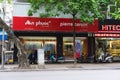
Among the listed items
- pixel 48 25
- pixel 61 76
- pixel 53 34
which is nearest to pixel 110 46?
pixel 53 34

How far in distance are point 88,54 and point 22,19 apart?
7.36m

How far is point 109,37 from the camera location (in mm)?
35094

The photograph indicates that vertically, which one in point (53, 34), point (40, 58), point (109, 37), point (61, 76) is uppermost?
point (53, 34)

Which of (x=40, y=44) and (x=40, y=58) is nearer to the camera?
(x=40, y=58)

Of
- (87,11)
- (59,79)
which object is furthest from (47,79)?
(87,11)

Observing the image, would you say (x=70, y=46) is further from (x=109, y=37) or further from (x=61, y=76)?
(x=61, y=76)

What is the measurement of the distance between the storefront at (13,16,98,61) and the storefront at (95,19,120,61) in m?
0.67

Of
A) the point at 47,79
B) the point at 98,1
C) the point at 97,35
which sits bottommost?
the point at 47,79

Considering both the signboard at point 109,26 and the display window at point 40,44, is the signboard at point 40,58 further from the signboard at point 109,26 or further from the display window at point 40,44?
the signboard at point 109,26

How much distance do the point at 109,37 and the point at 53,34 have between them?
5.42m

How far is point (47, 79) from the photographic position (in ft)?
60.8

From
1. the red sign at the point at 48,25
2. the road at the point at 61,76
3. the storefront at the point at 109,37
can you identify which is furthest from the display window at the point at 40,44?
the road at the point at 61,76

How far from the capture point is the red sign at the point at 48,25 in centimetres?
3238

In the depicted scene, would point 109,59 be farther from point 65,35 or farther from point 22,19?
point 22,19
